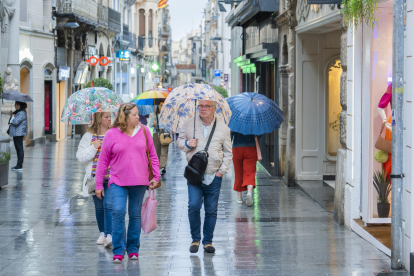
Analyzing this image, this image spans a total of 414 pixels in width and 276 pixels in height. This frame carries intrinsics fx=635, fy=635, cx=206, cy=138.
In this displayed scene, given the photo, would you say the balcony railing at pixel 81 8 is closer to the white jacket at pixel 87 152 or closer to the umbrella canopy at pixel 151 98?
the umbrella canopy at pixel 151 98

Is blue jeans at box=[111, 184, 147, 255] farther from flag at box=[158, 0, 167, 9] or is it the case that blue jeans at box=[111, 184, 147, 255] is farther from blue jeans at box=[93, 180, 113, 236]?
flag at box=[158, 0, 167, 9]

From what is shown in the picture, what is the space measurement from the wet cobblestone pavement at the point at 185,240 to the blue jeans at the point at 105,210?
0.25 metres

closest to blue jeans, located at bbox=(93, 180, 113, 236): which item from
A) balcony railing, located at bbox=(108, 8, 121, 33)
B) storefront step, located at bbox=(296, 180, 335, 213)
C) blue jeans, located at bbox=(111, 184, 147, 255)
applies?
blue jeans, located at bbox=(111, 184, 147, 255)

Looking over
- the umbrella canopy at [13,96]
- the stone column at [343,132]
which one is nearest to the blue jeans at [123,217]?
the stone column at [343,132]

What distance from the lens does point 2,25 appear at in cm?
2075

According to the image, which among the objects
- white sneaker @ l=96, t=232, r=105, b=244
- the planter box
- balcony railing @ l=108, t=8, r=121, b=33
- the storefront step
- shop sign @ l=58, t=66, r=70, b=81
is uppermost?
balcony railing @ l=108, t=8, r=121, b=33

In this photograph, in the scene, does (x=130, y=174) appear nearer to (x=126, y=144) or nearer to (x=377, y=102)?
(x=126, y=144)

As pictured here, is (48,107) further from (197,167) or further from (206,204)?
(197,167)

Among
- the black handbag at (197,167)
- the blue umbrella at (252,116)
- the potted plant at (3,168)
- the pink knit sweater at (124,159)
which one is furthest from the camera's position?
the potted plant at (3,168)

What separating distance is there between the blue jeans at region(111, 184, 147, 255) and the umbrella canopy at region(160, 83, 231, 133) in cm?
124

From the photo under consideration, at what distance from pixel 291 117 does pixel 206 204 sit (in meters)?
6.20

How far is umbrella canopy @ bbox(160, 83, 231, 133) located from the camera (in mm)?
7301

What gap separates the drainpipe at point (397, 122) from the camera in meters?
6.11

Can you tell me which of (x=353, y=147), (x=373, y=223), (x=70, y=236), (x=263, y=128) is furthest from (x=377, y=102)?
(x=70, y=236)
